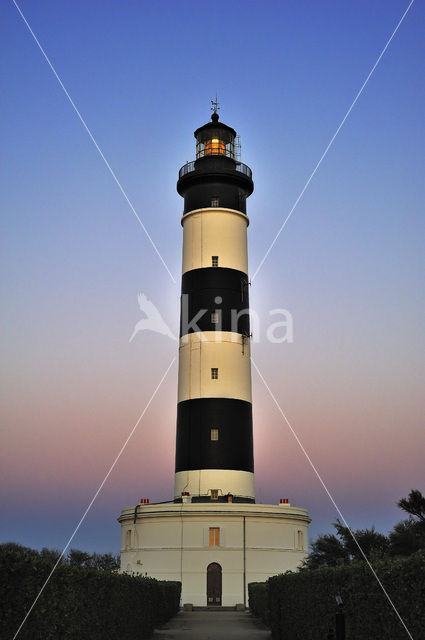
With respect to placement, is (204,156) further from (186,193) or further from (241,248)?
(241,248)

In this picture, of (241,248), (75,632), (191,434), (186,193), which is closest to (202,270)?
(241,248)

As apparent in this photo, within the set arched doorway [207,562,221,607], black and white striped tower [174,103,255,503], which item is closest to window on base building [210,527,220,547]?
arched doorway [207,562,221,607]

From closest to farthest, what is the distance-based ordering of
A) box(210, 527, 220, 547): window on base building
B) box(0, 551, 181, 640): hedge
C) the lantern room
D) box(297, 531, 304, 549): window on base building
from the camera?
box(0, 551, 181, 640): hedge, box(210, 527, 220, 547): window on base building, box(297, 531, 304, 549): window on base building, the lantern room

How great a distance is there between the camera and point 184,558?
32.0 m

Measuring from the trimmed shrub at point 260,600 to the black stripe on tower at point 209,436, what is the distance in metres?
6.17

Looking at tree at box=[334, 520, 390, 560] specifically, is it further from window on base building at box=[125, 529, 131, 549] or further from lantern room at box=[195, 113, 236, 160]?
lantern room at box=[195, 113, 236, 160]

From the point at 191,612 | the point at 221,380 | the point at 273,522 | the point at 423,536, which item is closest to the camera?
the point at 423,536

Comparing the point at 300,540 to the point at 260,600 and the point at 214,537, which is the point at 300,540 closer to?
the point at 214,537

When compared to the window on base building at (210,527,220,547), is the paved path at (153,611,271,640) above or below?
below

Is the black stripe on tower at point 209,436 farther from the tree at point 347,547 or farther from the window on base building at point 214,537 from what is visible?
the tree at point 347,547

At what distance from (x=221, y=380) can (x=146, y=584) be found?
1597cm

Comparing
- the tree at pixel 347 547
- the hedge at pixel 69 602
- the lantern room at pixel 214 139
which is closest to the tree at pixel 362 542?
the tree at pixel 347 547

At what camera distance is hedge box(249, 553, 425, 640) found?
991 centimetres

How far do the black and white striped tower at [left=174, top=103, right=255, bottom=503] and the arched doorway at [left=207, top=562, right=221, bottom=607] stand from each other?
3.23 meters
